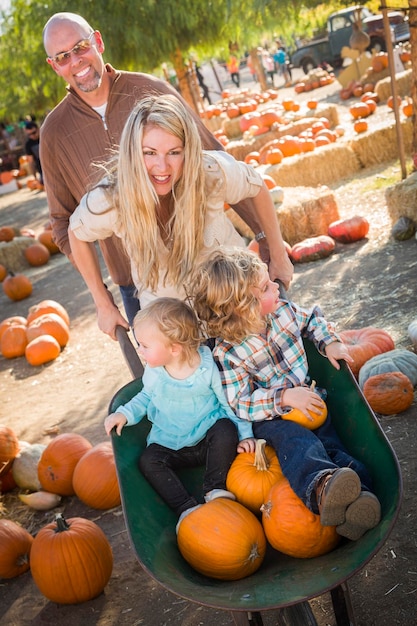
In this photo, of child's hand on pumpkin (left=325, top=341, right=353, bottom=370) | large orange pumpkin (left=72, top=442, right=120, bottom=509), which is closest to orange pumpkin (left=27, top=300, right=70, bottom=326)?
large orange pumpkin (left=72, top=442, right=120, bottom=509)

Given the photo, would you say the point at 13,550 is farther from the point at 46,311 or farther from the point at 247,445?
the point at 46,311

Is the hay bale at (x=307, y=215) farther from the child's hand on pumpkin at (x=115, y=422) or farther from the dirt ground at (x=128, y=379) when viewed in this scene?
the child's hand on pumpkin at (x=115, y=422)

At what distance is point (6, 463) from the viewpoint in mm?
4660

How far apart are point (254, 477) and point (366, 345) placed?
2.25m

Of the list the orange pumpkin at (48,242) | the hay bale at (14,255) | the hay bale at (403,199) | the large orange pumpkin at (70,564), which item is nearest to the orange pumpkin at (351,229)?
the hay bale at (403,199)

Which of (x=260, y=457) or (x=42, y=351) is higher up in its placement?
(x=260, y=457)

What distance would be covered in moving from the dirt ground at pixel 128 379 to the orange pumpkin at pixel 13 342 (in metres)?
0.11

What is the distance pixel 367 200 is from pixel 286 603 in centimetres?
745

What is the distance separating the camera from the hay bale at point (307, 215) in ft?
26.7

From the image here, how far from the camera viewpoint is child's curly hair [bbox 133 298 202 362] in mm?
2645

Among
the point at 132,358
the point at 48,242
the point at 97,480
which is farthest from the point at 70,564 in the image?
the point at 48,242

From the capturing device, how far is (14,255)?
38.5 ft

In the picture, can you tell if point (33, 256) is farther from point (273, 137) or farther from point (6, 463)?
point (6, 463)

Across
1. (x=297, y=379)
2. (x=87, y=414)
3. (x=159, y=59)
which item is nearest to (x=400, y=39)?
(x=159, y=59)
